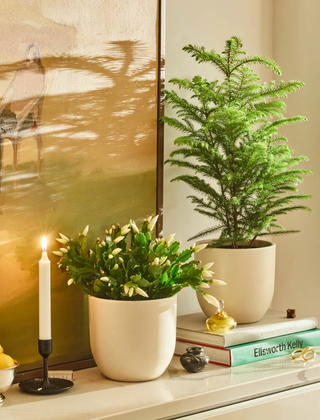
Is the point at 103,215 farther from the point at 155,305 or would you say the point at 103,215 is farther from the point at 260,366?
the point at 260,366

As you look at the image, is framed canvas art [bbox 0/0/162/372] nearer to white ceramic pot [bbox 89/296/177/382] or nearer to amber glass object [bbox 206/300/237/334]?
white ceramic pot [bbox 89/296/177/382]

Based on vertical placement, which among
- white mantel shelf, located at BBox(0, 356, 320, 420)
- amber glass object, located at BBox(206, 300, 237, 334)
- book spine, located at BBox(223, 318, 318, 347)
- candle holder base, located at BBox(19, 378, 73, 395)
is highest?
amber glass object, located at BBox(206, 300, 237, 334)

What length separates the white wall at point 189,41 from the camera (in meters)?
1.25

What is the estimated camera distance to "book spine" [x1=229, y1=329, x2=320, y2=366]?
103 centimetres

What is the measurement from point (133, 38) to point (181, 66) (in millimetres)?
206

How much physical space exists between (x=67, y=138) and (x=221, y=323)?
17.9 inches

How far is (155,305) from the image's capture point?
92 cm

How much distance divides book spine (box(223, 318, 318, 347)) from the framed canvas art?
0.93 ft

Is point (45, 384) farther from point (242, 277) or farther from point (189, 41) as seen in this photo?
point (189, 41)

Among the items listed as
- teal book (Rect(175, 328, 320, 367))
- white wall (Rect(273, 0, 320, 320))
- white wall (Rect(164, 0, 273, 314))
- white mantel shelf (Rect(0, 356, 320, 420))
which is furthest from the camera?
white wall (Rect(273, 0, 320, 320))

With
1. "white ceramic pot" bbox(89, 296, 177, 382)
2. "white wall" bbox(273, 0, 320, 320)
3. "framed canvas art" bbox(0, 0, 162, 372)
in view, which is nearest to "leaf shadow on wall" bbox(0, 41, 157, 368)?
"framed canvas art" bbox(0, 0, 162, 372)

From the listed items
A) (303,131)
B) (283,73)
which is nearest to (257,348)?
(303,131)

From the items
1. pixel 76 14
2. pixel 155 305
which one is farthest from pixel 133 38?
pixel 155 305

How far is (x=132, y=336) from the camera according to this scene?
2.98 feet
